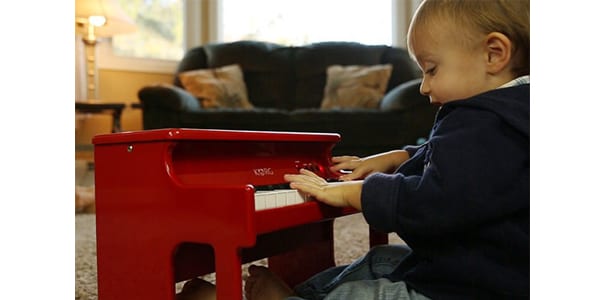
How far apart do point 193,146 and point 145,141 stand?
8cm

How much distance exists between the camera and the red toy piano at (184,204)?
2.68ft

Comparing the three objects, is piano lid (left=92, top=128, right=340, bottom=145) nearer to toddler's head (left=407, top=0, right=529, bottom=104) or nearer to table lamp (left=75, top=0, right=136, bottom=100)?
toddler's head (left=407, top=0, right=529, bottom=104)

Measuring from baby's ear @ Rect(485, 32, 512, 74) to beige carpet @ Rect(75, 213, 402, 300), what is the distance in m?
0.95

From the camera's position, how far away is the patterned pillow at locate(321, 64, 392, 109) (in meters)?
3.92

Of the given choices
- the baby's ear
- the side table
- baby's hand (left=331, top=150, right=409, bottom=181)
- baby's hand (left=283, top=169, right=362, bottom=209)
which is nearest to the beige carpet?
baby's hand (left=331, top=150, right=409, bottom=181)

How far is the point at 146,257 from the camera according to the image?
3.03 ft

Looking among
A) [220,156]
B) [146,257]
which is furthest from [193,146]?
[146,257]

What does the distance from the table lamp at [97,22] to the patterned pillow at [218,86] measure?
521 mm

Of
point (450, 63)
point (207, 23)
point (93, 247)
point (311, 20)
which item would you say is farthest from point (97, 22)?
point (450, 63)

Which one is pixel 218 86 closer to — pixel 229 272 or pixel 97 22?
pixel 97 22

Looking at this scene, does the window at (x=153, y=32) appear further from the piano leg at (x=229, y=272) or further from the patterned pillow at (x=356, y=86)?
the piano leg at (x=229, y=272)

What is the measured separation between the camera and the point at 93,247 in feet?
6.77
